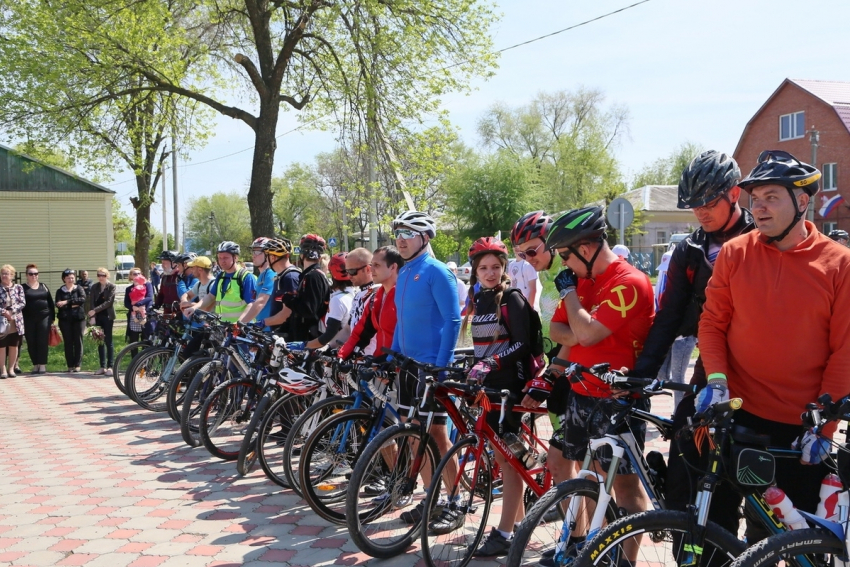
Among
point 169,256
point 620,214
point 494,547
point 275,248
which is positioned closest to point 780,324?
point 494,547

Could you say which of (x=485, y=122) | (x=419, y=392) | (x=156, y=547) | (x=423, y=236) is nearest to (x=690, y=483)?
(x=419, y=392)

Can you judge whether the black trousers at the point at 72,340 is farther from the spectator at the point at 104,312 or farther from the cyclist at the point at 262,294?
Answer: the cyclist at the point at 262,294

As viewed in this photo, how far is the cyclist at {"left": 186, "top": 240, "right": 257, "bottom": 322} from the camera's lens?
8922mm

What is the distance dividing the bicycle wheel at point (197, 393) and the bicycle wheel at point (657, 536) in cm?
550

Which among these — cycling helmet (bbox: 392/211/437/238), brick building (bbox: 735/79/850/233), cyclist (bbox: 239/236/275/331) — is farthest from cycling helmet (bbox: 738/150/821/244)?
brick building (bbox: 735/79/850/233)

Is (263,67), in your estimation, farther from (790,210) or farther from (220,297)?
(790,210)

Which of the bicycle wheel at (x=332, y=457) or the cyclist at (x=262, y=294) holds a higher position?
the cyclist at (x=262, y=294)

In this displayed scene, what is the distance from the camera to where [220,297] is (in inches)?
357

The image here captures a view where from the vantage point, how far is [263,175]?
52.5 feet

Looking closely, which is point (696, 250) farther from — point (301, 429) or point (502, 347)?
point (301, 429)

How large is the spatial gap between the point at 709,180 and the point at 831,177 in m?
44.3

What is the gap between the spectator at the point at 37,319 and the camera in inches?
573

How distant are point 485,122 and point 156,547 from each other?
57606 millimetres

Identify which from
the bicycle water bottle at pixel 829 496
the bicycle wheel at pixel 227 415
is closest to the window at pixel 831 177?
the bicycle wheel at pixel 227 415
